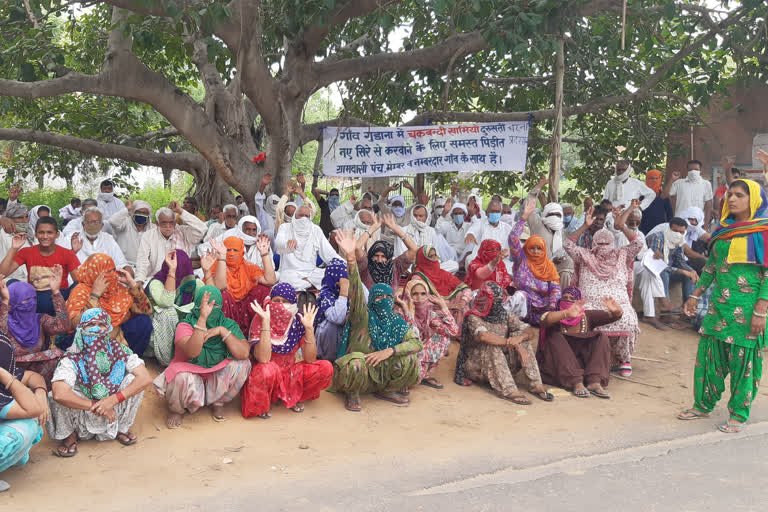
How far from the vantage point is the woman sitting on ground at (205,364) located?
440 centimetres

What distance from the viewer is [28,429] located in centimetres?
355

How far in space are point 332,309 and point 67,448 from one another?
6.98 feet

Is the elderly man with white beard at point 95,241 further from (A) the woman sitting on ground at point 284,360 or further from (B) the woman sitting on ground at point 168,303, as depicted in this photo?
(A) the woman sitting on ground at point 284,360

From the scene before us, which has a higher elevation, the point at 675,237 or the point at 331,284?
the point at 675,237

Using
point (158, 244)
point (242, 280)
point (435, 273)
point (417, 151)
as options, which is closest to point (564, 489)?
point (435, 273)

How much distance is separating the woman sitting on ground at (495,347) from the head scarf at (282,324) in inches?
62.3

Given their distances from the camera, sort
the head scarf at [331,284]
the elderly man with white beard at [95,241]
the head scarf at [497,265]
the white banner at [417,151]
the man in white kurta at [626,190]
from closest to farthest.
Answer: the head scarf at [331,284], the elderly man with white beard at [95,241], the head scarf at [497,265], the white banner at [417,151], the man in white kurta at [626,190]

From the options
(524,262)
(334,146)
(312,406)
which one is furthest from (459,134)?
(312,406)

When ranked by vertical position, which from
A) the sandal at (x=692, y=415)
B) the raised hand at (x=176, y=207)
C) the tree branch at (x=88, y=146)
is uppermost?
the tree branch at (x=88, y=146)

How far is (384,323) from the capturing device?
5.07 m

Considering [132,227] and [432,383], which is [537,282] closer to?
[432,383]

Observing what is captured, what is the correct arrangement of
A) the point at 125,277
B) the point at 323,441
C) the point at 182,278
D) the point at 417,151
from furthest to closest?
the point at 417,151 < the point at 182,278 < the point at 125,277 < the point at 323,441

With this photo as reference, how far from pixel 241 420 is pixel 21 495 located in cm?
149

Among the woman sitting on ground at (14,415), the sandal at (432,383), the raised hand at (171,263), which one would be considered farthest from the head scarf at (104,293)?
the sandal at (432,383)
